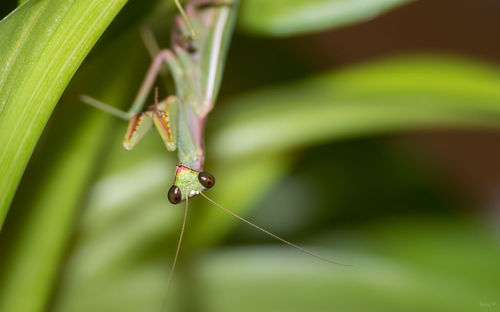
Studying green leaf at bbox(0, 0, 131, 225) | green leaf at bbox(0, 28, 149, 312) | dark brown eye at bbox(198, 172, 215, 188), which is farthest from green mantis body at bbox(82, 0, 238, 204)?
green leaf at bbox(0, 0, 131, 225)

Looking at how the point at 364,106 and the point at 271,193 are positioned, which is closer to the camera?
the point at 364,106

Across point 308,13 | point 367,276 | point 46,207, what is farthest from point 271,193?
point 46,207

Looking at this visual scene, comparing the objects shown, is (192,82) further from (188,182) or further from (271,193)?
(271,193)

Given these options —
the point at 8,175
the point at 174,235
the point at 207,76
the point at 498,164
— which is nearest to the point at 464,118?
the point at 207,76

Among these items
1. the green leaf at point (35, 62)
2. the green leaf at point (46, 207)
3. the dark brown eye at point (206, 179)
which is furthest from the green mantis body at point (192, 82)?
the green leaf at point (35, 62)

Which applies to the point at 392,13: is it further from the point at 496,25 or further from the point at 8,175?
the point at 8,175
